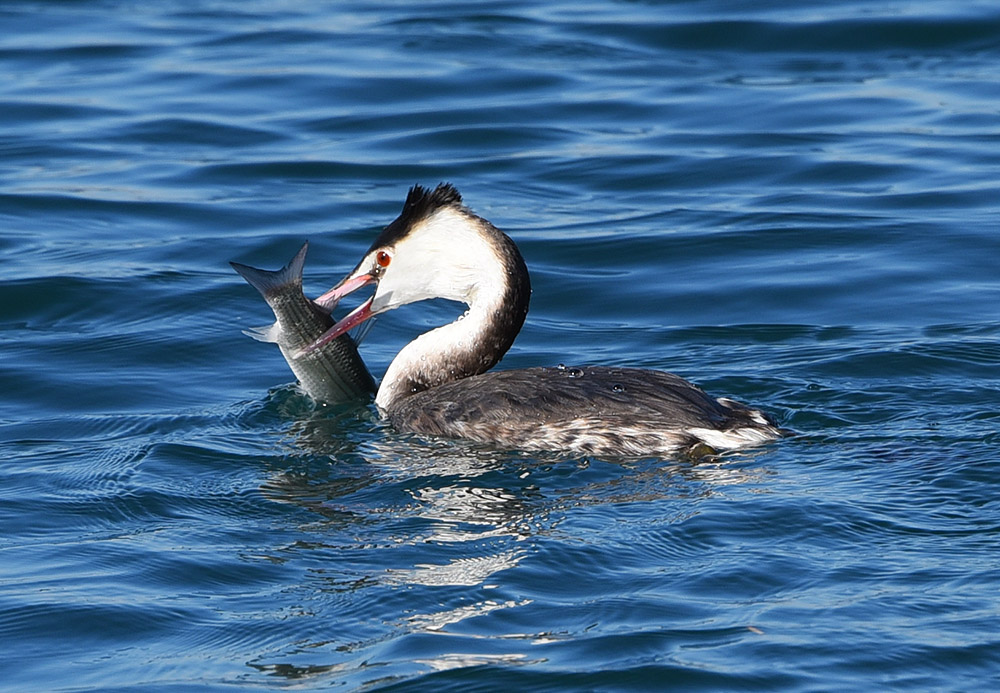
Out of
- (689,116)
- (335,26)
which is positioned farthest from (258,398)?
(335,26)

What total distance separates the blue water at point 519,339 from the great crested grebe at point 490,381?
16 cm

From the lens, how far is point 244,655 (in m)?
5.46

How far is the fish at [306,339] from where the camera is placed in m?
7.85

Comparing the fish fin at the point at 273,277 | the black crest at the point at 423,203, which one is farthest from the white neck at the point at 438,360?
the fish fin at the point at 273,277

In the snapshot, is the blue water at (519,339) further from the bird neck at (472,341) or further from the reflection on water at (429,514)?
the bird neck at (472,341)

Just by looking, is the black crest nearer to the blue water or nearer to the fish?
the fish

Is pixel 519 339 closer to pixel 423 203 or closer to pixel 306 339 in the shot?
pixel 423 203

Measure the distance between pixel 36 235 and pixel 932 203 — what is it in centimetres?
649

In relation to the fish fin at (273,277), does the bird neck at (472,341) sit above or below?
below

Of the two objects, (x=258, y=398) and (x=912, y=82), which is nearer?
(x=258, y=398)

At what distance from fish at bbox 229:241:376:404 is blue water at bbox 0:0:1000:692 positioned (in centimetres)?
17

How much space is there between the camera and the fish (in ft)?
25.7

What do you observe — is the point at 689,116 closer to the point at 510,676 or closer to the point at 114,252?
the point at 114,252

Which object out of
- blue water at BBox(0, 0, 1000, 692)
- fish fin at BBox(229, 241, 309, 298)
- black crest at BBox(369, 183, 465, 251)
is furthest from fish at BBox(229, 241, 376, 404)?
black crest at BBox(369, 183, 465, 251)
